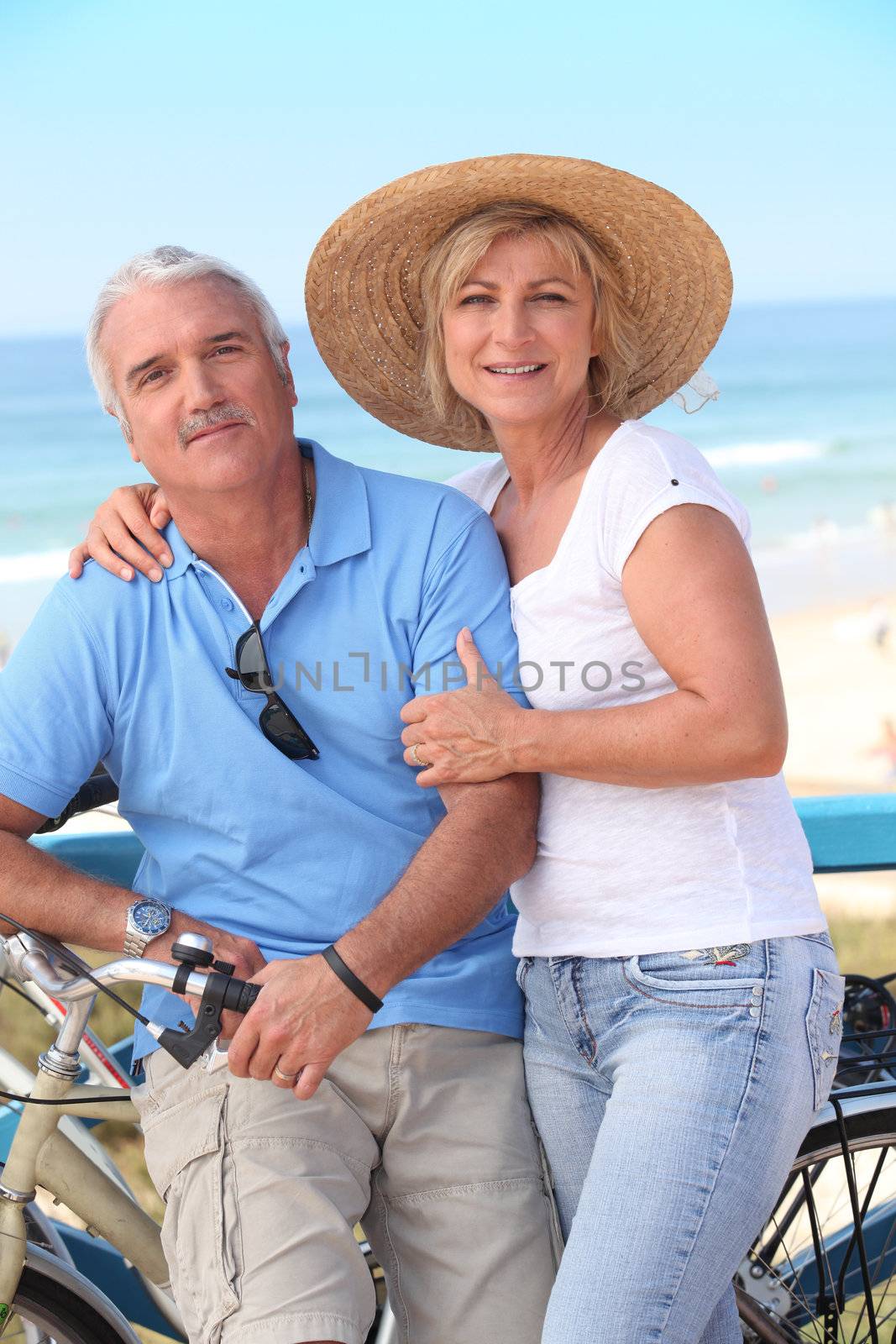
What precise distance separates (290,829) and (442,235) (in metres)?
1.02

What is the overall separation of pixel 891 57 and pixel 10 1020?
27.6m

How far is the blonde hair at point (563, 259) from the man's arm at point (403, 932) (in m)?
0.70

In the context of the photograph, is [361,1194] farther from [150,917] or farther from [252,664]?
[252,664]

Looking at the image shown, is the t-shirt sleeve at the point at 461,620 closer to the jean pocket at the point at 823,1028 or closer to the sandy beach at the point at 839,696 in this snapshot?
the jean pocket at the point at 823,1028

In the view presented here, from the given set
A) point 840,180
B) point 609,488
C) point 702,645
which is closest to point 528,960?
point 702,645

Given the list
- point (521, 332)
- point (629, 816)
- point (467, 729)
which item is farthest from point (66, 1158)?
point (521, 332)

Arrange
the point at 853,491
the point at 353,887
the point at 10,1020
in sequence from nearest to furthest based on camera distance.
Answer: the point at 353,887, the point at 10,1020, the point at 853,491

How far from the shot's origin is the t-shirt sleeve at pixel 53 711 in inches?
74.2

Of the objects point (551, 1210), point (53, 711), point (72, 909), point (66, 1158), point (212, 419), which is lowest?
point (551, 1210)

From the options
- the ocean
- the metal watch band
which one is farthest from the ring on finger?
the ocean

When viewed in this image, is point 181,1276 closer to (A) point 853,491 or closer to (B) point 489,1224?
(B) point 489,1224

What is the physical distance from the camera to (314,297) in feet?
7.71

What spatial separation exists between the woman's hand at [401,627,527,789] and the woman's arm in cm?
4

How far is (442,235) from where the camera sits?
7.11 feet
